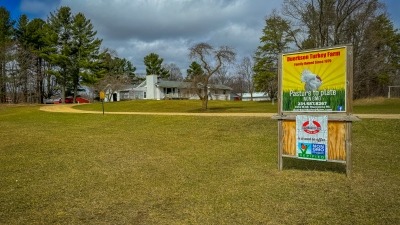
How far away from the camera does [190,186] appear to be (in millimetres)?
5742

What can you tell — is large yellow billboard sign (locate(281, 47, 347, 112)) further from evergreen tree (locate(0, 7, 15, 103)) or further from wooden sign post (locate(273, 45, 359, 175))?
evergreen tree (locate(0, 7, 15, 103))

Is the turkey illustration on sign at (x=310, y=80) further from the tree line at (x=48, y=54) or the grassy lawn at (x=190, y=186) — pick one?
the tree line at (x=48, y=54)

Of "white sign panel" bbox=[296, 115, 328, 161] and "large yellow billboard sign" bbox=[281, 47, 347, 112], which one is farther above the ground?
"large yellow billboard sign" bbox=[281, 47, 347, 112]

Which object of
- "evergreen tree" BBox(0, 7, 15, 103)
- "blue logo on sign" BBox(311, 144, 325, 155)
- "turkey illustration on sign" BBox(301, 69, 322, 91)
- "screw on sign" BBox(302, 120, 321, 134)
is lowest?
"blue logo on sign" BBox(311, 144, 325, 155)

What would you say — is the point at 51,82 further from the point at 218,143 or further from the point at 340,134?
the point at 340,134

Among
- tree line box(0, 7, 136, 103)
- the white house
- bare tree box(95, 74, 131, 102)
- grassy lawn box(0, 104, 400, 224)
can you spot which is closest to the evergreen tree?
tree line box(0, 7, 136, 103)

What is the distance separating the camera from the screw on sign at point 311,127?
6516 mm

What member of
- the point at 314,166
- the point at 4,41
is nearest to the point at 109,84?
the point at 4,41

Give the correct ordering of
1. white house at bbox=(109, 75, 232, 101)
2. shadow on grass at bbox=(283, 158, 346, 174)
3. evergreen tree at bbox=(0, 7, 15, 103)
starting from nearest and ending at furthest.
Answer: shadow on grass at bbox=(283, 158, 346, 174) → evergreen tree at bbox=(0, 7, 15, 103) → white house at bbox=(109, 75, 232, 101)

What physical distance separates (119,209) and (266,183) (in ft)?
8.74

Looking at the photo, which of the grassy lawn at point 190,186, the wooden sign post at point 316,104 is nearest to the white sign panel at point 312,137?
the wooden sign post at point 316,104

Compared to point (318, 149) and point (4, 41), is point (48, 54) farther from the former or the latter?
point (318, 149)

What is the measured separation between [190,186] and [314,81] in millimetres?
3184

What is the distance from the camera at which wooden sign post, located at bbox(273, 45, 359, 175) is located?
6195 millimetres
